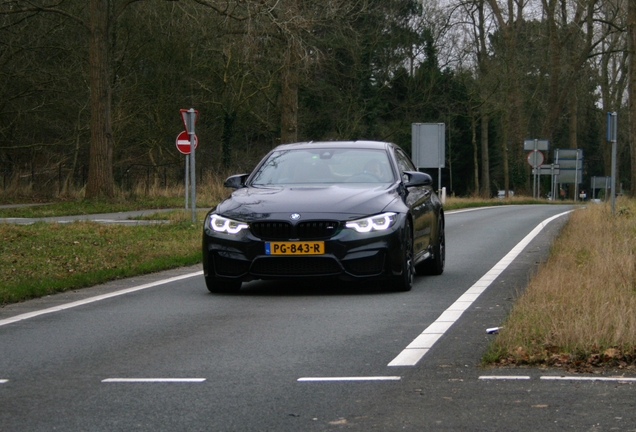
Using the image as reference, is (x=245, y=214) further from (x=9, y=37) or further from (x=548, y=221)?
(x=9, y=37)

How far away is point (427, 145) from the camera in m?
38.9

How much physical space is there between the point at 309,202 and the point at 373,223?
657 millimetres

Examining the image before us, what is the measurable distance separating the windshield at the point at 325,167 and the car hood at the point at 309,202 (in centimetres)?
46

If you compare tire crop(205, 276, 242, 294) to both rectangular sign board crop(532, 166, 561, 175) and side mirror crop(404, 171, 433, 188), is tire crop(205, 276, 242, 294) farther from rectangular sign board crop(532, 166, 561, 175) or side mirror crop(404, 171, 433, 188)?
rectangular sign board crop(532, 166, 561, 175)

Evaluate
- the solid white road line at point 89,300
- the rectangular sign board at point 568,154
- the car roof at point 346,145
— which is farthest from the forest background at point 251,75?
the solid white road line at point 89,300

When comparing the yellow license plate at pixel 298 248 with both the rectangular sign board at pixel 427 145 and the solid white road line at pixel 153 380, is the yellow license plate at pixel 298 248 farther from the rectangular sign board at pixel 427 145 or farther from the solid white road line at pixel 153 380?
the rectangular sign board at pixel 427 145

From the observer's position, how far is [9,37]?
33.8 metres

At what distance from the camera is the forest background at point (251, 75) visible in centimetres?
3081

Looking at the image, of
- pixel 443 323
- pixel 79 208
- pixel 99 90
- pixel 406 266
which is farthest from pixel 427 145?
pixel 443 323

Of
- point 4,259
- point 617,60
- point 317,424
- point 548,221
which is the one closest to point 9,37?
point 548,221

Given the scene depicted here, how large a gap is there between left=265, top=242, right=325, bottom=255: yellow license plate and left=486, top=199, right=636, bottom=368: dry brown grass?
6.64 feet

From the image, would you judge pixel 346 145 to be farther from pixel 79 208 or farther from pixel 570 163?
pixel 570 163

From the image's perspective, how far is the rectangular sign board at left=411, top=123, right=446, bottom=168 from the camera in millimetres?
38531

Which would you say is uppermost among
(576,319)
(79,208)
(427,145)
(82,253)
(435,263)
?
(427,145)
